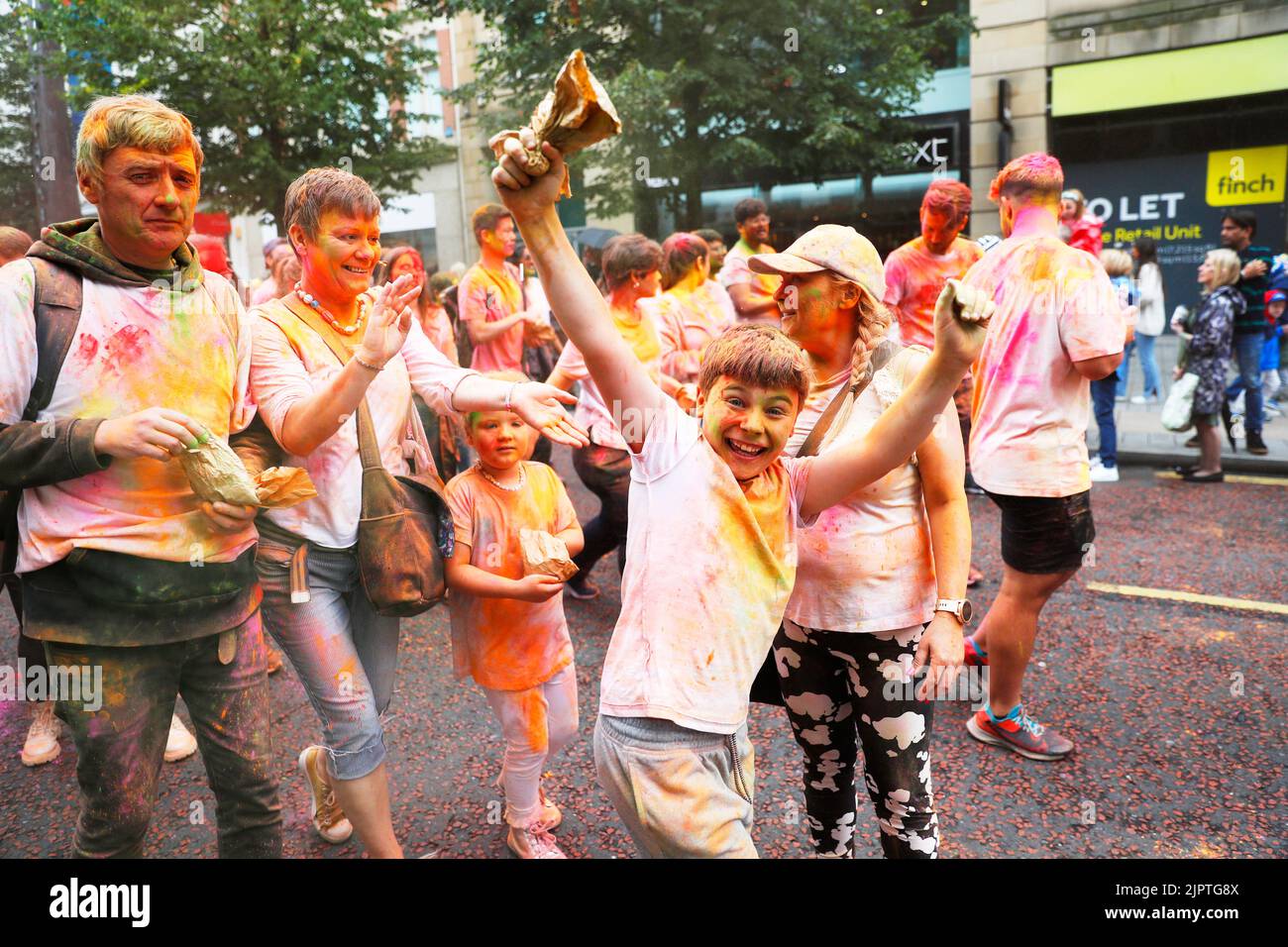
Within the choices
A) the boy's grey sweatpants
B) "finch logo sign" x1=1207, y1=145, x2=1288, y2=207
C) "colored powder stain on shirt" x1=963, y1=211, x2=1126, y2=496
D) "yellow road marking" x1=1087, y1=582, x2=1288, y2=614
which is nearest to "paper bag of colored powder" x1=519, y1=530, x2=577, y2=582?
the boy's grey sweatpants

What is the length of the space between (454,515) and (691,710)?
3.79 ft

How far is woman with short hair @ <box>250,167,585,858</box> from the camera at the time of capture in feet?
7.77

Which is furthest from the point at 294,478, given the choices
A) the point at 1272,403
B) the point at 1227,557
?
the point at 1272,403

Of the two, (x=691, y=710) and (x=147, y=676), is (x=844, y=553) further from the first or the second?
(x=147, y=676)

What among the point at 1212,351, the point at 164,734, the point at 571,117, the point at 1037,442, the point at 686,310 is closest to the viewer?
the point at 571,117

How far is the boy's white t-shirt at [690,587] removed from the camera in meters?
1.86

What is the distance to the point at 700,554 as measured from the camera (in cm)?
187

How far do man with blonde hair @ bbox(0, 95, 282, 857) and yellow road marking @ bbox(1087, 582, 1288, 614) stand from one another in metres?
4.69

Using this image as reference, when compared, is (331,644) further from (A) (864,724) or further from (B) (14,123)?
(B) (14,123)

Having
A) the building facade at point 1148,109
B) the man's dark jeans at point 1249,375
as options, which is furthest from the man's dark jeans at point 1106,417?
the building facade at point 1148,109

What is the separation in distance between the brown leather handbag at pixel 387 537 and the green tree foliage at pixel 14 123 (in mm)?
7989
